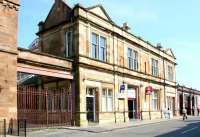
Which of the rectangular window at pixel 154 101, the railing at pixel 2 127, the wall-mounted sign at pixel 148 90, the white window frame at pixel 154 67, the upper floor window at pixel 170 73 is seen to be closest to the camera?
the railing at pixel 2 127

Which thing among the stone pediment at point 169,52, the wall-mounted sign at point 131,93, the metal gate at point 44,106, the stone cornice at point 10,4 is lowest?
the metal gate at point 44,106

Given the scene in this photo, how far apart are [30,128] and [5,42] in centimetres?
600

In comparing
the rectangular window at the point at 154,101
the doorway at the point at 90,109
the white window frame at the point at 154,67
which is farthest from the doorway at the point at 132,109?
the doorway at the point at 90,109

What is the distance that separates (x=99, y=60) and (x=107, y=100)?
150 inches

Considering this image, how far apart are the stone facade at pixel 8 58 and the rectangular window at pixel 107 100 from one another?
1178 centimetres

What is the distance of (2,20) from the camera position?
70.8 feet

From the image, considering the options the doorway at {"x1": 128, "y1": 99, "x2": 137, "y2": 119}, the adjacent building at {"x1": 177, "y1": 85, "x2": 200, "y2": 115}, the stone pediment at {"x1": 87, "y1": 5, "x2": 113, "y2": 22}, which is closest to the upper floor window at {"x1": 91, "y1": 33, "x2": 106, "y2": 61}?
the stone pediment at {"x1": 87, "y1": 5, "x2": 113, "y2": 22}

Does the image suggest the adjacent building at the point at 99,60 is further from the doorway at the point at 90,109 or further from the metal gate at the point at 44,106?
the metal gate at the point at 44,106

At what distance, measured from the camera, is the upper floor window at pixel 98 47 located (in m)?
31.5

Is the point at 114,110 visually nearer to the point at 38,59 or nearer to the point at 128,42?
the point at 128,42

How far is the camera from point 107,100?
32.7 m

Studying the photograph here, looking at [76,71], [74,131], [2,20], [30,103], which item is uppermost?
[2,20]

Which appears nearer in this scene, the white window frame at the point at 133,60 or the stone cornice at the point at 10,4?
the stone cornice at the point at 10,4

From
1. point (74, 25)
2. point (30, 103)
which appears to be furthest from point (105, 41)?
point (30, 103)
